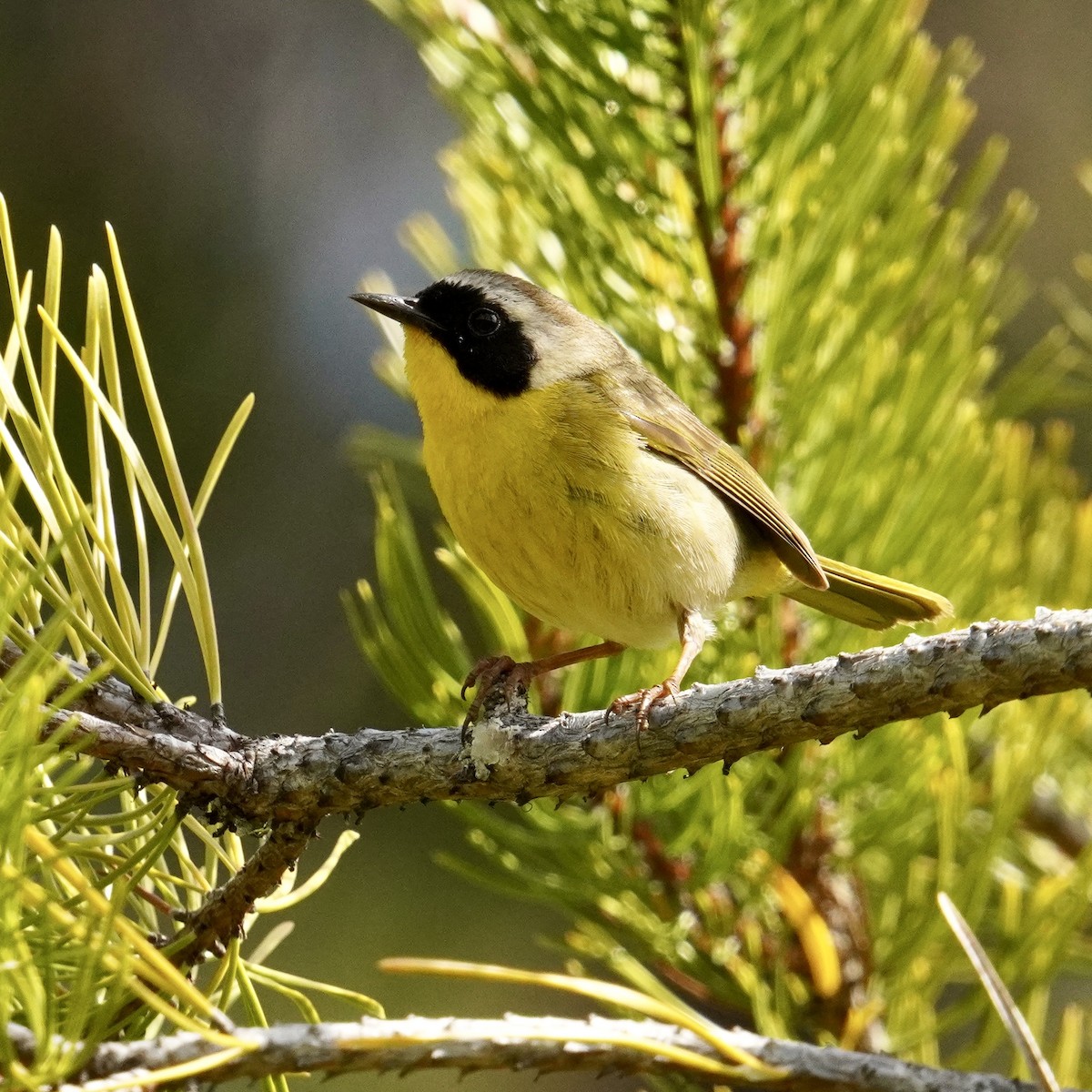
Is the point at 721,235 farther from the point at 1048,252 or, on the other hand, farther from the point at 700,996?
the point at 1048,252

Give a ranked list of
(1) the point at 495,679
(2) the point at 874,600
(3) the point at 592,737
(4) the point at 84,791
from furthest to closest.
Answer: (2) the point at 874,600 < (1) the point at 495,679 < (3) the point at 592,737 < (4) the point at 84,791

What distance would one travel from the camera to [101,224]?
15.5 feet

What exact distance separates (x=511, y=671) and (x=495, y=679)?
155 millimetres

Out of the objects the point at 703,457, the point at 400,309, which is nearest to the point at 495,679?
the point at 703,457

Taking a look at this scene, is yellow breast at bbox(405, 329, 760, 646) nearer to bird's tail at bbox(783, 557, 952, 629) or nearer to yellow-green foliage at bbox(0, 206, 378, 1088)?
bird's tail at bbox(783, 557, 952, 629)

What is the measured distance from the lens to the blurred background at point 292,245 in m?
4.23

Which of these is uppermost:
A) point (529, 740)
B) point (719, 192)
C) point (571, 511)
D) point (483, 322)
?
point (719, 192)

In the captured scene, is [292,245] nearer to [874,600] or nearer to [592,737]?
[874,600]

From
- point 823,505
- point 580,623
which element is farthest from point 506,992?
point 823,505

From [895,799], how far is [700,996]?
431 mm

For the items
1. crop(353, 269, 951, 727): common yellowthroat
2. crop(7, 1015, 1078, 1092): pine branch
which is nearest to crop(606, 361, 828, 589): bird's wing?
crop(353, 269, 951, 727): common yellowthroat

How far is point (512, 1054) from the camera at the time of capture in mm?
1059

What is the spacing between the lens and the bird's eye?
2670mm

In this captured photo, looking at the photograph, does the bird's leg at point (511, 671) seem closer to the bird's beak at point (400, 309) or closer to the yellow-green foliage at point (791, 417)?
the yellow-green foliage at point (791, 417)
